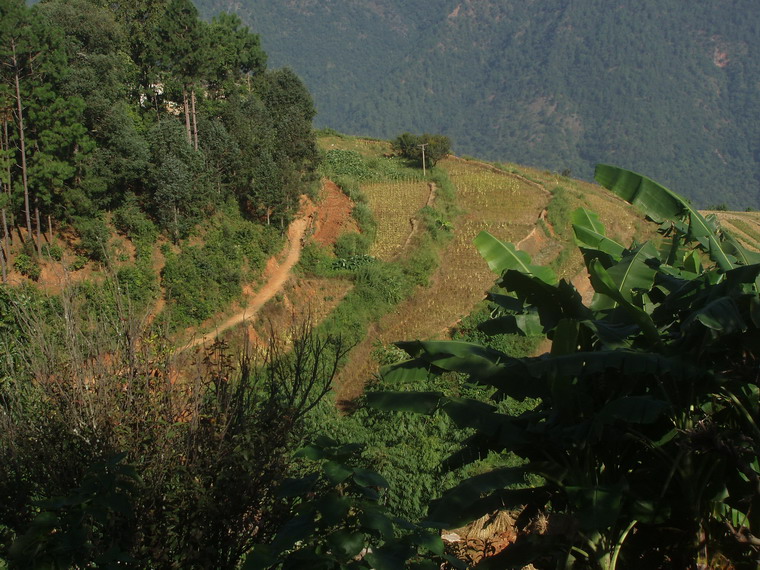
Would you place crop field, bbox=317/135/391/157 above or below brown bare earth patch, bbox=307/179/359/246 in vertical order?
above

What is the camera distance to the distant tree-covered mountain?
9906cm

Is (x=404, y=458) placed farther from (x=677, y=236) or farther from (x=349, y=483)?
(x=349, y=483)

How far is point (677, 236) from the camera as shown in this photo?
7125 mm

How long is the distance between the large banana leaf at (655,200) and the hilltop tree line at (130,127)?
45.3ft

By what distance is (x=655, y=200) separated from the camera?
711 cm

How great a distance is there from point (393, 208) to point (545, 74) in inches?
3650

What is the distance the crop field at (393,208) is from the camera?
2611 cm

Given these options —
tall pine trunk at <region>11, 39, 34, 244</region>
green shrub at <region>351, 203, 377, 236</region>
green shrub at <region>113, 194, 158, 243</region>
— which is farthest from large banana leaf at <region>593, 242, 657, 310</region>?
green shrub at <region>351, 203, 377, 236</region>

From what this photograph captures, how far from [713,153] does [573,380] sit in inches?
3930

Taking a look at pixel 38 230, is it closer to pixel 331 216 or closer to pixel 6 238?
pixel 6 238

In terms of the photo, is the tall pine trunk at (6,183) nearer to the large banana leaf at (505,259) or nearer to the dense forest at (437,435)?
the dense forest at (437,435)

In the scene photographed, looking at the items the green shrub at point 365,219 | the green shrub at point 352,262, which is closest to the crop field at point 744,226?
the green shrub at point 365,219

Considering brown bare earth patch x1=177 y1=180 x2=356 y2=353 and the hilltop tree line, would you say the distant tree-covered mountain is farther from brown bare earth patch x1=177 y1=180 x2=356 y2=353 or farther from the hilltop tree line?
the hilltop tree line

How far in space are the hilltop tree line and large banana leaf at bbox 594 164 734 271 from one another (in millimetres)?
13811
